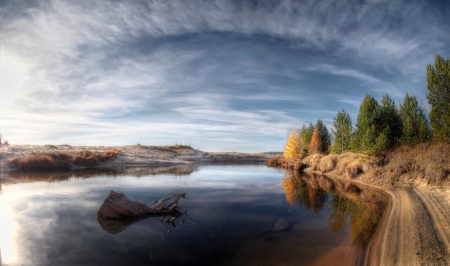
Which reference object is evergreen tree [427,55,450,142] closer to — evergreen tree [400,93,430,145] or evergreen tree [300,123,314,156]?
evergreen tree [400,93,430,145]

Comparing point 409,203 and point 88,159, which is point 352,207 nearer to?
point 409,203

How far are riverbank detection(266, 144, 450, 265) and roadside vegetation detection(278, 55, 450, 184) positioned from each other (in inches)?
4.7

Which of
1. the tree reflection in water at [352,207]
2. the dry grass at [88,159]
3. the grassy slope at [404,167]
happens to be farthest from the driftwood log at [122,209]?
the dry grass at [88,159]

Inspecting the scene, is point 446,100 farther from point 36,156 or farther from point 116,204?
point 36,156

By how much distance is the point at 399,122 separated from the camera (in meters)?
39.0

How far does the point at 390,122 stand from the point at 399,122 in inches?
61.7

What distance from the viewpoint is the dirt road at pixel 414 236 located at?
350 inches

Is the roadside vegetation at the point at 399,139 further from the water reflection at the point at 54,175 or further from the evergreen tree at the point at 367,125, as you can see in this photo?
the water reflection at the point at 54,175

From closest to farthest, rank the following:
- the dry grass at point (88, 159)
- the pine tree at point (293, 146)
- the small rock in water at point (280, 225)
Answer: the small rock in water at point (280, 225) < the dry grass at point (88, 159) < the pine tree at point (293, 146)

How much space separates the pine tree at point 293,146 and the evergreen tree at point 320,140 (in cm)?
615

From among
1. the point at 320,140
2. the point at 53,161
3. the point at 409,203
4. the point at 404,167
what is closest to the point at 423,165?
the point at 404,167

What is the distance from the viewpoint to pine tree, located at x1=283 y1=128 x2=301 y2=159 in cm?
7412

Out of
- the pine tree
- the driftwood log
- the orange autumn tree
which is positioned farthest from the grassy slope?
the pine tree

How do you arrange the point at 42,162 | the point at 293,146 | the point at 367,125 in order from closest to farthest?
the point at 367,125 → the point at 42,162 → the point at 293,146
